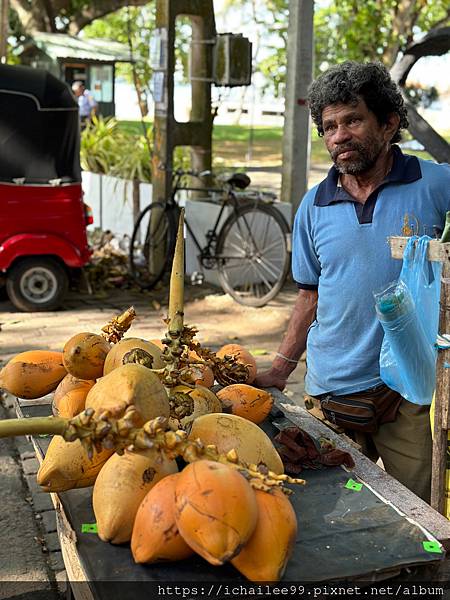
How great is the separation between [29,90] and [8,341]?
2.17 meters

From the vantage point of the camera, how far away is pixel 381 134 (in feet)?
9.12

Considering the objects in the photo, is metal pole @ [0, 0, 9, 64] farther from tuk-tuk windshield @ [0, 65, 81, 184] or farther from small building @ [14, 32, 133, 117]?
small building @ [14, 32, 133, 117]

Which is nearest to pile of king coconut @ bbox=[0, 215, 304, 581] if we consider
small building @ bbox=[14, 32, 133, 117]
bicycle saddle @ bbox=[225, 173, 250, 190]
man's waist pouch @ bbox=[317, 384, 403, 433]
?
man's waist pouch @ bbox=[317, 384, 403, 433]

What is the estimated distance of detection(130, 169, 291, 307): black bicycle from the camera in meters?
7.69

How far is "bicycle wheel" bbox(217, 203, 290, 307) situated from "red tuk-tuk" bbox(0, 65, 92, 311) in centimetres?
139

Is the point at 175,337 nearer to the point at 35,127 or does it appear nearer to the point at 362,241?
the point at 362,241

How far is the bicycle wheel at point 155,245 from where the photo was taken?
8008 millimetres

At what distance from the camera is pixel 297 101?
805cm

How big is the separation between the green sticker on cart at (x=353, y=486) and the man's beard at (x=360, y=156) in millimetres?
1146

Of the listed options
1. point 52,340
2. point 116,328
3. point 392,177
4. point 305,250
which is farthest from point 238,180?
point 116,328

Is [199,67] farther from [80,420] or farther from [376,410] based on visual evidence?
[80,420]

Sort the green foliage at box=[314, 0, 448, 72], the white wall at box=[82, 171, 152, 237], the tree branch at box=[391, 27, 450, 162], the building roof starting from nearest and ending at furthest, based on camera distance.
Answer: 1. the tree branch at box=[391, 27, 450, 162]
2. the white wall at box=[82, 171, 152, 237]
3. the green foliage at box=[314, 0, 448, 72]
4. the building roof

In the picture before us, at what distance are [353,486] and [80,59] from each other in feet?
56.4

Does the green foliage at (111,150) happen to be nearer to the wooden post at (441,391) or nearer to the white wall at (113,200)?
the white wall at (113,200)
